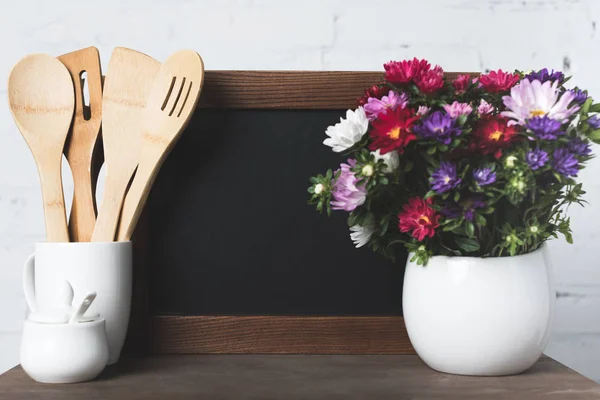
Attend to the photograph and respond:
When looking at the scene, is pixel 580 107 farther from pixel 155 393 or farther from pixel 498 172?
pixel 155 393

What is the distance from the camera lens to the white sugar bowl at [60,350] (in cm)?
72

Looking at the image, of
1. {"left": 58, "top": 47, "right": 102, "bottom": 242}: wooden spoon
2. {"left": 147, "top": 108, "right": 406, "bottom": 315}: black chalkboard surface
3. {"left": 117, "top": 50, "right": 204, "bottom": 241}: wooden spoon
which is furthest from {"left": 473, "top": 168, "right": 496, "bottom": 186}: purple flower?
{"left": 58, "top": 47, "right": 102, "bottom": 242}: wooden spoon

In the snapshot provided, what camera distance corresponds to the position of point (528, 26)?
4.00 feet

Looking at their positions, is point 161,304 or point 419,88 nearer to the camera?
point 419,88

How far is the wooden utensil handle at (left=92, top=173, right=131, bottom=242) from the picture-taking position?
831 mm

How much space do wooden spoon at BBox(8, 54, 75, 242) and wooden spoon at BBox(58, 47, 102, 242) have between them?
1 centimetres

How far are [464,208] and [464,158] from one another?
54 mm

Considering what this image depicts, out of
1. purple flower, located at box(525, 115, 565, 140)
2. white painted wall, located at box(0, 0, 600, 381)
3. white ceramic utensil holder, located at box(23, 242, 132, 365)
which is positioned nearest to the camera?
purple flower, located at box(525, 115, 565, 140)

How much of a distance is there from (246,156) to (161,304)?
0.22 m

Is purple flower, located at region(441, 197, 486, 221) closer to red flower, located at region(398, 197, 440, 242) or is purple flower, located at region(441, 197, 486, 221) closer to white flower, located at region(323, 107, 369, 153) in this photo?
red flower, located at region(398, 197, 440, 242)

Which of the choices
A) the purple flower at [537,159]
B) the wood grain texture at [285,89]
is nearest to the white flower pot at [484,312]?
the purple flower at [537,159]

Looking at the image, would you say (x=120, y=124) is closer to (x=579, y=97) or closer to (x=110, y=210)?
(x=110, y=210)

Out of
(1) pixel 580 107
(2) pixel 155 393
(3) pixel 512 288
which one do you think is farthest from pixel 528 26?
(2) pixel 155 393

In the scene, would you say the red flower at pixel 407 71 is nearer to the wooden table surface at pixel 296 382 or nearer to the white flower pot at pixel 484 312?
the white flower pot at pixel 484 312
